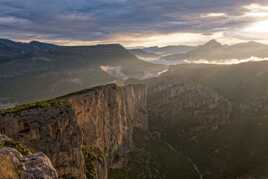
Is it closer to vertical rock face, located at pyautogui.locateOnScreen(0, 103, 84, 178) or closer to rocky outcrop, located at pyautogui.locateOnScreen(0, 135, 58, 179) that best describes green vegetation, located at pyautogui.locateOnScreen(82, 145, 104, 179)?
vertical rock face, located at pyautogui.locateOnScreen(0, 103, 84, 178)

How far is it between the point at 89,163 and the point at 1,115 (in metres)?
44.2

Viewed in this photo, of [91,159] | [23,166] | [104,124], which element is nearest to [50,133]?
[91,159]

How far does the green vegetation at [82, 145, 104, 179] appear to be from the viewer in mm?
108006

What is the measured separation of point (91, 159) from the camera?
120 m

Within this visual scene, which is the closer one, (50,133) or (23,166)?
(23,166)

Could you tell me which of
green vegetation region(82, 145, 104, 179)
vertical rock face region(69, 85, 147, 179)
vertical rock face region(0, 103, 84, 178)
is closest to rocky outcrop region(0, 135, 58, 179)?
vertical rock face region(0, 103, 84, 178)

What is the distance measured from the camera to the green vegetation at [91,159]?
10801 centimetres

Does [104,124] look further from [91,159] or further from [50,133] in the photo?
[50,133]

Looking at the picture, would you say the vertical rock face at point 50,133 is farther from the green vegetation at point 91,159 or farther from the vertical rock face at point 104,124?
the vertical rock face at point 104,124


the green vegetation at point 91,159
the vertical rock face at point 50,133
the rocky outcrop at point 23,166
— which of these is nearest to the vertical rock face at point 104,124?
the green vegetation at point 91,159

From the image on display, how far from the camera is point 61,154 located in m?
78.0

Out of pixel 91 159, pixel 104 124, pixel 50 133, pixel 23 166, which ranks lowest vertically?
pixel 91 159

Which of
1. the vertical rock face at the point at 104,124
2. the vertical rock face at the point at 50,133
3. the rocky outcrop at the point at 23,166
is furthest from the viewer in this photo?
the vertical rock face at the point at 104,124

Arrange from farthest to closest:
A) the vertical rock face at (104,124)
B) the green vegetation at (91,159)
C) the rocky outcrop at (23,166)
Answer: the vertical rock face at (104,124)
the green vegetation at (91,159)
the rocky outcrop at (23,166)
